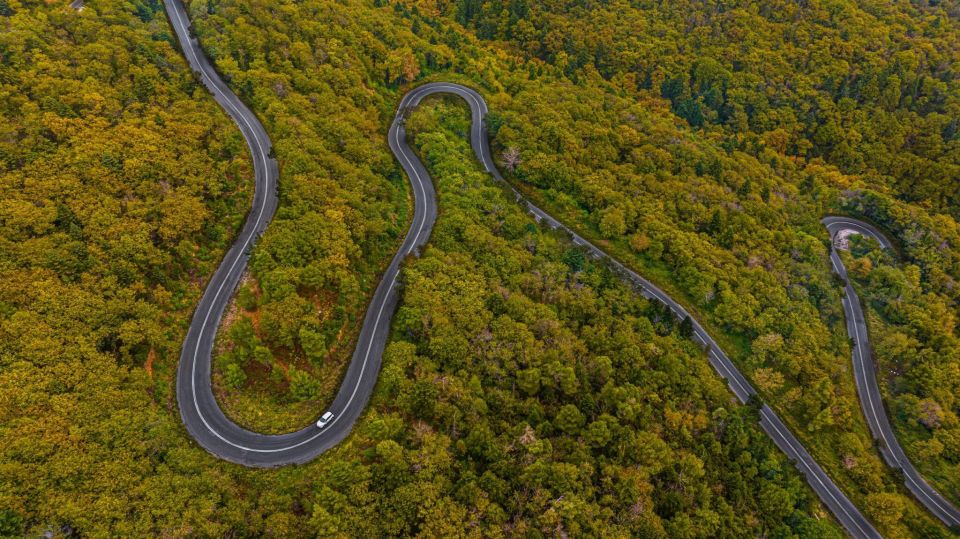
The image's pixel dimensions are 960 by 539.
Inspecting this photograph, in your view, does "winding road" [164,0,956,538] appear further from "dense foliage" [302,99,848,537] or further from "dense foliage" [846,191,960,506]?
"dense foliage" [302,99,848,537]

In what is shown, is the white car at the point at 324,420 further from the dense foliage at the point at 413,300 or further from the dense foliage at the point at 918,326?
the dense foliage at the point at 918,326

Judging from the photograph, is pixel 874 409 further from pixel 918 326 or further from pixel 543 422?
pixel 543 422

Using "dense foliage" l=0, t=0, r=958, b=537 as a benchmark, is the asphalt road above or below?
below

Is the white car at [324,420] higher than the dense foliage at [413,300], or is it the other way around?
the dense foliage at [413,300]

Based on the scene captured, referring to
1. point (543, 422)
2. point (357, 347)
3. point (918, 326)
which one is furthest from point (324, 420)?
point (918, 326)

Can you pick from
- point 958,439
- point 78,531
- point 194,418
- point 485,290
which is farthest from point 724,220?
point 78,531

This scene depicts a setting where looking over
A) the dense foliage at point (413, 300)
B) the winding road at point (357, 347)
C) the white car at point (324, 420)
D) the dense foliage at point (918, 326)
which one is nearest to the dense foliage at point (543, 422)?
the dense foliage at point (413, 300)

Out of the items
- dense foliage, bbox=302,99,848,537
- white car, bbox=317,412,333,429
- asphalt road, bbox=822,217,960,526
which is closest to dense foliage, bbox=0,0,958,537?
dense foliage, bbox=302,99,848,537
